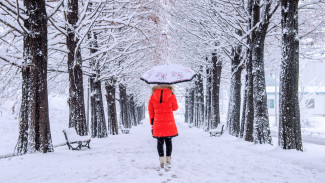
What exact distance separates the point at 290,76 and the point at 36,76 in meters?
6.96

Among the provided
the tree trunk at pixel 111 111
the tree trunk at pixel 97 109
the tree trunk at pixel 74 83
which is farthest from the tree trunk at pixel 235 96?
the tree trunk at pixel 111 111

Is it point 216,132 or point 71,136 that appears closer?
point 71,136

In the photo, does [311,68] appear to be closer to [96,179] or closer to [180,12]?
[180,12]

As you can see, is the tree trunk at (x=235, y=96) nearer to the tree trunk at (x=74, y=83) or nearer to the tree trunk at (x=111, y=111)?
the tree trunk at (x=74, y=83)

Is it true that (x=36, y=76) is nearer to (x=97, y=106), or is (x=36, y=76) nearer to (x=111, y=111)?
(x=97, y=106)

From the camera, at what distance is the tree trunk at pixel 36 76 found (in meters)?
7.16

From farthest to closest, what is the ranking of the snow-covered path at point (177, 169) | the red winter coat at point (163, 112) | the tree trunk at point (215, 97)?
the tree trunk at point (215, 97) → the red winter coat at point (163, 112) → the snow-covered path at point (177, 169)

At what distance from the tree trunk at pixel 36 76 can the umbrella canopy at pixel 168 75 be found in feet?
11.1

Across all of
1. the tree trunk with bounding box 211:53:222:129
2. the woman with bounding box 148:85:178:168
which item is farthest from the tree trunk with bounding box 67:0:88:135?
the tree trunk with bounding box 211:53:222:129

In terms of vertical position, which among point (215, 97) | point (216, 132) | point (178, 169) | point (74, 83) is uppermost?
point (74, 83)

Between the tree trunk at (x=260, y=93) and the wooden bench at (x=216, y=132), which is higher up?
the tree trunk at (x=260, y=93)

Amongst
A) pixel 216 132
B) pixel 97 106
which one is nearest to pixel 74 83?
pixel 97 106

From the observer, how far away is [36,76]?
7230 mm

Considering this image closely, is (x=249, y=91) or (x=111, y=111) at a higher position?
(x=249, y=91)
